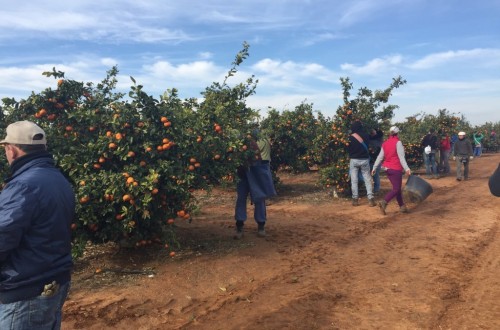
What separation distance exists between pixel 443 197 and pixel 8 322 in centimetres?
1028

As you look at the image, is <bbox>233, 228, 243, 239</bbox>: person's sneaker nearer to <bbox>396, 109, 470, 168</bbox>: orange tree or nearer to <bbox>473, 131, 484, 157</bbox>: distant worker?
<bbox>396, 109, 470, 168</bbox>: orange tree

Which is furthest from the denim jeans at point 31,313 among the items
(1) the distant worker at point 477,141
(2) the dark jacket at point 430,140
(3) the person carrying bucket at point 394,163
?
(1) the distant worker at point 477,141

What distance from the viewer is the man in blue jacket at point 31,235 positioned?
2.30m

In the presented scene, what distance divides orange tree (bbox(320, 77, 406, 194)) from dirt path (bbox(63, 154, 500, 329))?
2.56 meters

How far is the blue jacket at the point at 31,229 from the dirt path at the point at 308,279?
1673mm

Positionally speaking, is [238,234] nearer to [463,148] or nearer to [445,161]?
[463,148]

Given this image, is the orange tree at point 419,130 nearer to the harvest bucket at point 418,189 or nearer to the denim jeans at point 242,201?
the harvest bucket at point 418,189

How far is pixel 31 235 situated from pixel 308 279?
3.40 meters

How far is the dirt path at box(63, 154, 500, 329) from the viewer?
3.99 meters

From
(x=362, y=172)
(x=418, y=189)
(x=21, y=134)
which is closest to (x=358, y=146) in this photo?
(x=362, y=172)

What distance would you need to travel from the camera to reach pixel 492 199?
32.5 ft

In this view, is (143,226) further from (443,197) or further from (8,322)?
(443,197)

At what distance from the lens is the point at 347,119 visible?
35.1ft

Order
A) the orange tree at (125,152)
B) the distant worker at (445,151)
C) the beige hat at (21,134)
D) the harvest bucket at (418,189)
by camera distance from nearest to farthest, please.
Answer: the beige hat at (21,134) < the orange tree at (125,152) < the harvest bucket at (418,189) < the distant worker at (445,151)
